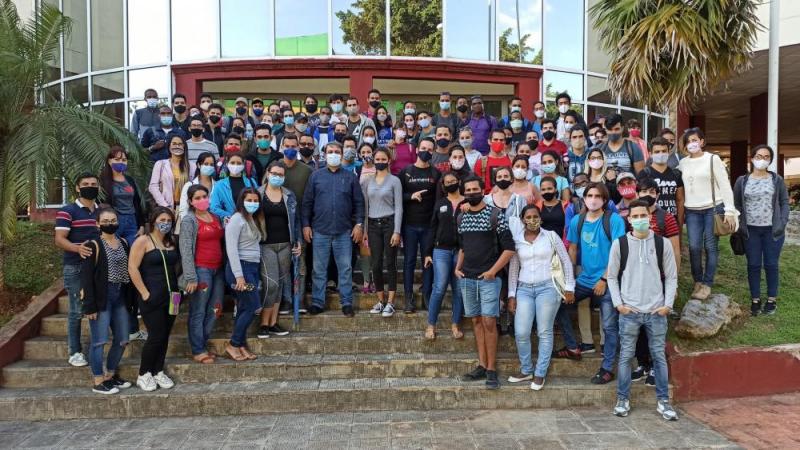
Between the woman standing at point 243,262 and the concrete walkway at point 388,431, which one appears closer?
the concrete walkway at point 388,431

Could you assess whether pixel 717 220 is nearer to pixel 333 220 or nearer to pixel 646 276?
pixel 646 276

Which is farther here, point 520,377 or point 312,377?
point 312,377

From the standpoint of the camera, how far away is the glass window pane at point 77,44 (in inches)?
526

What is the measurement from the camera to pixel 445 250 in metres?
5.61

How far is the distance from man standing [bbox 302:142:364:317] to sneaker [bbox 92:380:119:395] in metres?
2.17

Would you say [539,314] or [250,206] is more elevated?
[250,206]

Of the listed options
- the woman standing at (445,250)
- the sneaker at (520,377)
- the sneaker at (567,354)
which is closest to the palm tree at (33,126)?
the woman standing at (445,250)

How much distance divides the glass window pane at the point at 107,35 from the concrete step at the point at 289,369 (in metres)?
9.78

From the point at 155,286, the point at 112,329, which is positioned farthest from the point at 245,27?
the point at 112,329

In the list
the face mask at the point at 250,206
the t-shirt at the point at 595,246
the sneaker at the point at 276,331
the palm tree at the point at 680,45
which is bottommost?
the sneaker at the point at 276,331

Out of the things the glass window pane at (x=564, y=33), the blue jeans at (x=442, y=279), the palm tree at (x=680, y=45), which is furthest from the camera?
the glass window pane at (x=564, y=33)

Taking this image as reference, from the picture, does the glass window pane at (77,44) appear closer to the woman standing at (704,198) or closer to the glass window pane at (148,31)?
the glass window pane at (148,31)

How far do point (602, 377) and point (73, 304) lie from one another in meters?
5.36

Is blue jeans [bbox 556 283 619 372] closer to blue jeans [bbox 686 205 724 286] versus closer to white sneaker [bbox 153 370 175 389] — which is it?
blue jeans [bbox 686 205 724 286]
